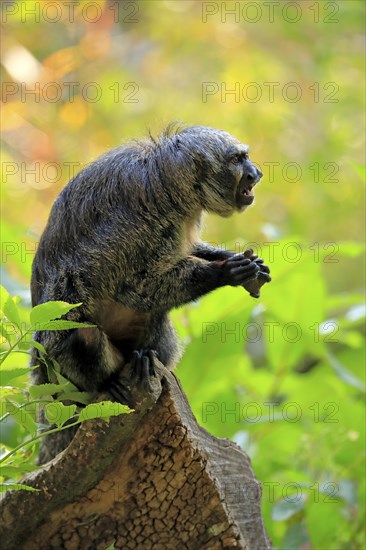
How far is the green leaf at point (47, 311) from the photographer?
5.99 ft

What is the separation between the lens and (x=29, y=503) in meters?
2.30

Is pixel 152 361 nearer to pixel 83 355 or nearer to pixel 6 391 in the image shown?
pixel 83 355

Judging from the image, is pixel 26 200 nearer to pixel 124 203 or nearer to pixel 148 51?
pixel 148 51

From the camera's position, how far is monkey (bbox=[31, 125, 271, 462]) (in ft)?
8.05

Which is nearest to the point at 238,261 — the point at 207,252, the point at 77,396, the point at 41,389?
the point at 207,252

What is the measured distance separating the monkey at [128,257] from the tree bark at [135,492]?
0.14 m

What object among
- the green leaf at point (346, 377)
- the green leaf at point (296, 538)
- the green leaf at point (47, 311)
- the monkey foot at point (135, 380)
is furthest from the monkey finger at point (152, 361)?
the green leaf at point (346, 377)

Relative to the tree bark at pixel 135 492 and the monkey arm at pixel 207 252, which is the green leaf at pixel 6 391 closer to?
the tree bark at pixel 135 492

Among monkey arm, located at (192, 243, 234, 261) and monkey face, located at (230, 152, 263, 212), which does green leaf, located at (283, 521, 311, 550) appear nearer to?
monkey arm, located at (192, 243, 234, 261)

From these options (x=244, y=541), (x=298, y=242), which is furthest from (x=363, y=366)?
(x=244, y=541)

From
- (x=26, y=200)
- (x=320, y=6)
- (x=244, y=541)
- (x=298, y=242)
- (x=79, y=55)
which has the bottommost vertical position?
(x=244, y=541)

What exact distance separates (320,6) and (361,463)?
4491 millimetres

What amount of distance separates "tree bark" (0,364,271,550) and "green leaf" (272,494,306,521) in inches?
20.4

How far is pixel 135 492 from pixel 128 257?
758 millimetres
